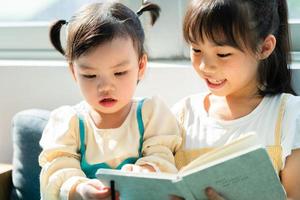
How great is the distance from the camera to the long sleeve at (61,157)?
1.46 metres

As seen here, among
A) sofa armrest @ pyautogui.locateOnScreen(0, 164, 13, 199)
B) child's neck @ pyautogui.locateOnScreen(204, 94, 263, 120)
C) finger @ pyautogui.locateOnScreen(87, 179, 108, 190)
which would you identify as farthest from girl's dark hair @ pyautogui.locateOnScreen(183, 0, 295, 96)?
sofa armrest @ pyautogui.locateOnScreen(0, 164, 13, 199)

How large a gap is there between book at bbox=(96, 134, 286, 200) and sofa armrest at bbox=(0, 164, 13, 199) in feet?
2.61

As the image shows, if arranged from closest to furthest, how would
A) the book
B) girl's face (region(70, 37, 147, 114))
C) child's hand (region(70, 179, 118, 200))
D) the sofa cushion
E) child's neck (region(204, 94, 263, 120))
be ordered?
the book < child's hand (region(70, 179, 118, 200)) < girl's face (region(70, 37, 147, 114)) < child's neck (region(204, 94, 263, 120)) < the sofa cushion

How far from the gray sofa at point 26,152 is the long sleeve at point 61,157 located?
0.97ft

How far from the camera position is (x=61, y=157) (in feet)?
4.97

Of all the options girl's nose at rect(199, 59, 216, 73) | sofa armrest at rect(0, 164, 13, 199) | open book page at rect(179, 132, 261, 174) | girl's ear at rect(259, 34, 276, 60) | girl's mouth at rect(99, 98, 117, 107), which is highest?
girl's ear at rect(259, 34, 276, 60)

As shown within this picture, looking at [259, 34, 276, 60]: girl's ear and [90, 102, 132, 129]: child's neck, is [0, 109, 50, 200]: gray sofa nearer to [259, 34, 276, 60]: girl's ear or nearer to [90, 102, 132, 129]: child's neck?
[90, 102, 132, 129]: child's neck

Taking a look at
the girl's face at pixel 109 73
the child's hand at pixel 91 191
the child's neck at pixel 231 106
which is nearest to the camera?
the child's hand at pixel 91 191

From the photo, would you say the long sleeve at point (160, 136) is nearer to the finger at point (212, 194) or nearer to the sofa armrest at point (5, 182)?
the finger at point (212, 194)

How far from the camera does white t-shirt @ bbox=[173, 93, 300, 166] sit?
1.44 m

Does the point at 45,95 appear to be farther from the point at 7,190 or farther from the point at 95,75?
the point at 95,75

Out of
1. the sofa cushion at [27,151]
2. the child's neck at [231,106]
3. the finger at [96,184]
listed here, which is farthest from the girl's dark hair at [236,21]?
the sofa cushion at [27,151]

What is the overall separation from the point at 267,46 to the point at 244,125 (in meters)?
0.21

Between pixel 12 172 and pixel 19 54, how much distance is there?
49 centimetres
